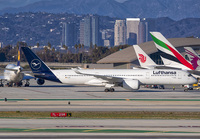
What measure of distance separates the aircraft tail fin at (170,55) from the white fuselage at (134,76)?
36.2ft

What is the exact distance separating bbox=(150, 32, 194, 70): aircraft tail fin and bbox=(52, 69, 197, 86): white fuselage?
36.2 feet

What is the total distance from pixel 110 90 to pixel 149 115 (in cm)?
2931

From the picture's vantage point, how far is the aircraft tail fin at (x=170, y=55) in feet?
252

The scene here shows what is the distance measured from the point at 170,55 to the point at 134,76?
14397mm

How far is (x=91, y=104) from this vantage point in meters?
45.9

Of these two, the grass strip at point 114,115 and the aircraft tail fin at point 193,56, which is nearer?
the grass strip at point 114,115

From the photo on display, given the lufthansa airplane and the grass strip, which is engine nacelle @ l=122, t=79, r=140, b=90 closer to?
the lufthansa airplane

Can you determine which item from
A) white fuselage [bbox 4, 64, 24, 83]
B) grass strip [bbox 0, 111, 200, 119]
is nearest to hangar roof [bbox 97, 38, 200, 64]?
white fuselage [bbox 4, 64, 24, 83]

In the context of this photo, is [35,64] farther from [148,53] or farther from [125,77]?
[148,53]

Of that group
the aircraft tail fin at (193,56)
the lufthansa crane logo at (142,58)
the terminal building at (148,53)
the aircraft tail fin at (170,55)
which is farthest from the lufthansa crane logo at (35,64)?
the terminal building at (148,53)

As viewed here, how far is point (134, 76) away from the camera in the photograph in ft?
218

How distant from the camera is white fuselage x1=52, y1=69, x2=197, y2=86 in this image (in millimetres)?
65625

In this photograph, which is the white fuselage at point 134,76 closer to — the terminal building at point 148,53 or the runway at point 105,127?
the runway at point 105,127

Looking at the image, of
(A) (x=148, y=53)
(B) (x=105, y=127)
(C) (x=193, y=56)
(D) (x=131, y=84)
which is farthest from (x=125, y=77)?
(A) (x=148, y=53)
